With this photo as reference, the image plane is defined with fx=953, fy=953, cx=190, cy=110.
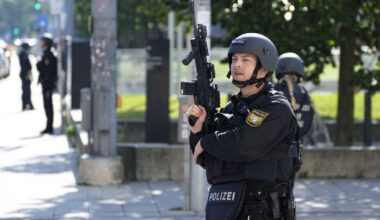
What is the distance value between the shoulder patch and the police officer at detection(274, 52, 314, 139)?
3.56 meters

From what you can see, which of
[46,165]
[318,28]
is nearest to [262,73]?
[318,28]

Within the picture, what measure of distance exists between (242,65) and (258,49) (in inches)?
5.1

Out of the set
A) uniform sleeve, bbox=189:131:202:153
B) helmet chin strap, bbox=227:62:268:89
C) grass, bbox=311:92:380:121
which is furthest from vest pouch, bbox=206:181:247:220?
grass, bbox=311:92:380:121

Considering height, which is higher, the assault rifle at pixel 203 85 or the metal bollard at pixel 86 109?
the assault rifle at pixel 203 85

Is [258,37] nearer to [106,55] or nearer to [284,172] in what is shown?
[284,172]

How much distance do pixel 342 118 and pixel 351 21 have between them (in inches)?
85.6

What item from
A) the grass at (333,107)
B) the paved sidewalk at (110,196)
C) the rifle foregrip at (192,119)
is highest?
the rifle foregrip at (192,119)

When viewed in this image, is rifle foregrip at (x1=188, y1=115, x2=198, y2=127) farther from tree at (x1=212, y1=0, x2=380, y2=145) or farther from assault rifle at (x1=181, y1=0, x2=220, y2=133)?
tree at (x1=212, y1=0, x2=380, y2=145)

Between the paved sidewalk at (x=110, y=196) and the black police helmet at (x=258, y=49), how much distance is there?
436 centimetres

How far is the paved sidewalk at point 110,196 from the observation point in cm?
973

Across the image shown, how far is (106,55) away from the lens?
1142 centimetres

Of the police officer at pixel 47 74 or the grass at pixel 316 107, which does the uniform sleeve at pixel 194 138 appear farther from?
the grass at pixel 316 107

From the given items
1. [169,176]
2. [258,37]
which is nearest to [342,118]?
[169,176]

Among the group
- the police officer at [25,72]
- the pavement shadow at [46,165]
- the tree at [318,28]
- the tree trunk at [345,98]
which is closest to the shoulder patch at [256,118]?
the tree at [318,28]
